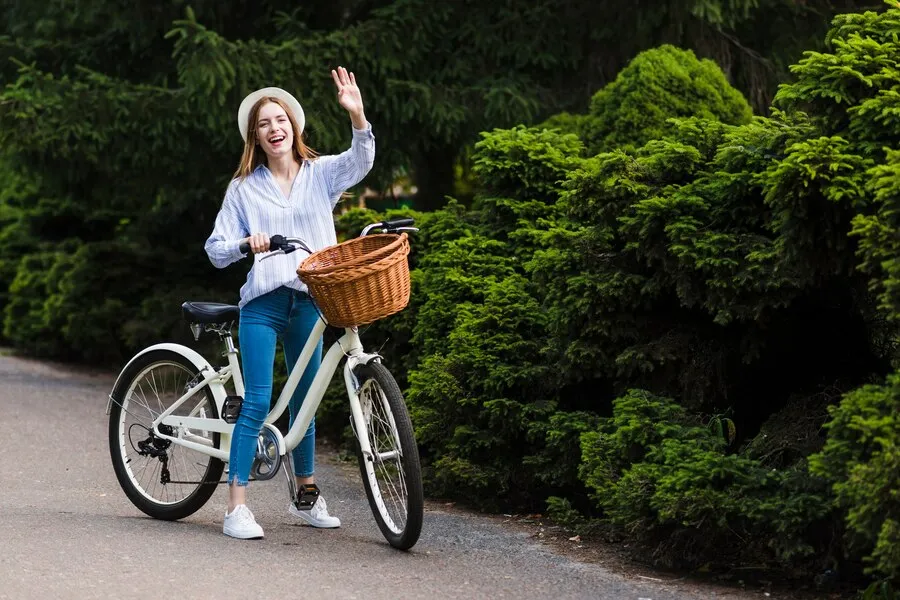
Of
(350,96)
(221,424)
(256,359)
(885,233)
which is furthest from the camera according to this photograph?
(221,424)

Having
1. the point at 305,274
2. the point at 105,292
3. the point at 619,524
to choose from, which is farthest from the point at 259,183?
the point at 105,292

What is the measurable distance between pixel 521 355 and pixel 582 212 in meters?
0.89

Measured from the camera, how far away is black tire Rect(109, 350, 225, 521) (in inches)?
261

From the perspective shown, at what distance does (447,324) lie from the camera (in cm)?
773

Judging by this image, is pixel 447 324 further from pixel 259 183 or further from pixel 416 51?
pixel 416 51

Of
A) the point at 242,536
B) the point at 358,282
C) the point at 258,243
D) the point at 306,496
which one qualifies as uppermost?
the point at 258,243

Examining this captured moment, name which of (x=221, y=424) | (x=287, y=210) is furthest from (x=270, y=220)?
(x=221, y=424)

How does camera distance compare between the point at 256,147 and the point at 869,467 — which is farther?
the point at 256,147

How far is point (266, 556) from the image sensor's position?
5770mm

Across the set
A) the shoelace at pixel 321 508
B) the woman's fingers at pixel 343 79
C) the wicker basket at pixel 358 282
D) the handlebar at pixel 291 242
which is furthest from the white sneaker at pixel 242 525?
the woman's fingers at pixel 343 79

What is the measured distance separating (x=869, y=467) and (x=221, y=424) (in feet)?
10.4

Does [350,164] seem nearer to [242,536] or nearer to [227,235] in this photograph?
[227,235]

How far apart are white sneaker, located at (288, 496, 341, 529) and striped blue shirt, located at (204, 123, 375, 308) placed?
1047mm

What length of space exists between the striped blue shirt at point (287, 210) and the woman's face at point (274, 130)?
0.12 m
